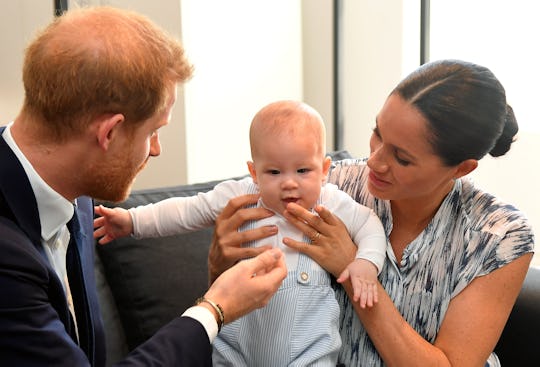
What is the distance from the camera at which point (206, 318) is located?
1300 mm

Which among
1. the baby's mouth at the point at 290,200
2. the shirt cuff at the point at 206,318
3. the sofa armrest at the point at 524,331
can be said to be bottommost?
the sofa armrest at the point at 524,331

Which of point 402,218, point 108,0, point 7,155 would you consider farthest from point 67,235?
point 108,0

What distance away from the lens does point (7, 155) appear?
1192 millimetres

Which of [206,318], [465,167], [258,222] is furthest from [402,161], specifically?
[206,318]

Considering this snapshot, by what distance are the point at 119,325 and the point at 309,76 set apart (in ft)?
7.89

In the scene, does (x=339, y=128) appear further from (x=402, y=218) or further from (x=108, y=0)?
(x=402, y=218)

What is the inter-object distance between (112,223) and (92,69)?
625mm

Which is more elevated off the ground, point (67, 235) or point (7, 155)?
point (7, 155)

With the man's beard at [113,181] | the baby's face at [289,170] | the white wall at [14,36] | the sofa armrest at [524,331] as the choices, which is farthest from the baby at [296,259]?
the white wall at [14,36]

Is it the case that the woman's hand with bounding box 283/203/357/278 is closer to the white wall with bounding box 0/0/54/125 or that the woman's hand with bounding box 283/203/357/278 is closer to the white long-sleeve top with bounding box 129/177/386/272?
the white long-sleeve top with bounding box 129/177/386/272

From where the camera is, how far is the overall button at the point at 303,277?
155 cm

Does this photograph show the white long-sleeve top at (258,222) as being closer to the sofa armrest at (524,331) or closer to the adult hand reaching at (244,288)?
the adult hand reaching at (244,288)

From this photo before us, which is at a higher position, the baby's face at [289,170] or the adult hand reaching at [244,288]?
the baby's face at [289,170]

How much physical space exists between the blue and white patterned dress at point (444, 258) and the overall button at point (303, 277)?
A: 13 cm
